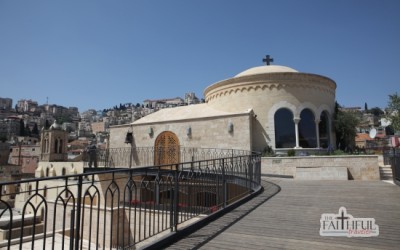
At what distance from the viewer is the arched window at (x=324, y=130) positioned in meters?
18.0

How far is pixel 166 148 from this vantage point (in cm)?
2009

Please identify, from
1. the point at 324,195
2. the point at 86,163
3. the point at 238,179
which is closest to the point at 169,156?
the point at 86,163

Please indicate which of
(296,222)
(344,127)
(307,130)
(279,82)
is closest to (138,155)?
(279,82)

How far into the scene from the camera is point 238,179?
30.7 feet

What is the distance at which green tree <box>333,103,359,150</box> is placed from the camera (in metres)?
18.4

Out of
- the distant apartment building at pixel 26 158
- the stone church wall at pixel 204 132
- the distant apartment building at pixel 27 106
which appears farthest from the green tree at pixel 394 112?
the distant apartment building at pixel 27 106

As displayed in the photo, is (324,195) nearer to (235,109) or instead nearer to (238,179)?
(238,179)

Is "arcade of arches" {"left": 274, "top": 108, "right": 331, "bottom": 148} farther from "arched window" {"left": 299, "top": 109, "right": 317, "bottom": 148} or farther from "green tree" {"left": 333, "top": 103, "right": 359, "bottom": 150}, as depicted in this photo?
"green tree" {"left": 333, "top": 103, "right": 359, "bottom": 150}

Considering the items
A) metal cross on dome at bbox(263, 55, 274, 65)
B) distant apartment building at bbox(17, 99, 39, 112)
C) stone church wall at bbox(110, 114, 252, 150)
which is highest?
distant apartment building at bbox(17, 99, 39, 112)

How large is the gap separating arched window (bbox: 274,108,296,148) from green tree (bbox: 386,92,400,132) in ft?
18.6

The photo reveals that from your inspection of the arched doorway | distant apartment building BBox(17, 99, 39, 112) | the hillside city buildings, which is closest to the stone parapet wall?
the arched doorway

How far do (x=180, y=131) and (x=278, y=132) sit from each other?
677 centimetres

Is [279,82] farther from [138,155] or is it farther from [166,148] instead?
[138,155]

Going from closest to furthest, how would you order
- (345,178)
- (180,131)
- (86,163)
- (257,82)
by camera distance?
(345,178) < (257,82) < (180,131) < (86,163)
